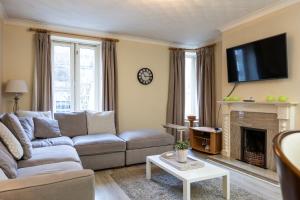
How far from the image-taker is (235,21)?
147 inches

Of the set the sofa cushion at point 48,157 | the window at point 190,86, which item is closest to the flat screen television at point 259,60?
the window at point 190,86

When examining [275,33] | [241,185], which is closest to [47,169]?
[241,185]

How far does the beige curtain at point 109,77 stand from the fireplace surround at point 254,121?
2228 mm

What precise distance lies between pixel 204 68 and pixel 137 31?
1.83 m

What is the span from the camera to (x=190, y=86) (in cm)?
551

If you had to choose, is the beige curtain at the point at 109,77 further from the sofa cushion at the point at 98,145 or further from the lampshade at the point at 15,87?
the lampshade at the point at 15,87

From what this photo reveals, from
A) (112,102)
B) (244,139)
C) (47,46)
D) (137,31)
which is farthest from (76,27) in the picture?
(244,139)

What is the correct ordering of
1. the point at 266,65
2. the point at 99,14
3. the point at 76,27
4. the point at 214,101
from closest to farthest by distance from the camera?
the point at 266,65 < the point at 99,14 < the point at 76,27 < the point at 214,101

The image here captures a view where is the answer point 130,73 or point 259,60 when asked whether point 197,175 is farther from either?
point 130,73

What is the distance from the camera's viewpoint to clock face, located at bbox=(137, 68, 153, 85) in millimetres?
4793

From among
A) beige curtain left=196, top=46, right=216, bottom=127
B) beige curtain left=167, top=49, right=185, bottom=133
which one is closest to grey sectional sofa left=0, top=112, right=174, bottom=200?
beige curtain left=167, top=49, right=185, bottom=133

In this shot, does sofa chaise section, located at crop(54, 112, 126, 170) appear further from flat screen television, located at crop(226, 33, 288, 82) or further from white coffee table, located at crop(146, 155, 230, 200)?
flat screen television, located at crop(226, 33, 288, 82)

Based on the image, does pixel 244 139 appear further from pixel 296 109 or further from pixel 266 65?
pixel 266 65

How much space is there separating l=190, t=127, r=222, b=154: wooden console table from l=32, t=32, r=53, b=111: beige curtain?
9.93 ft
